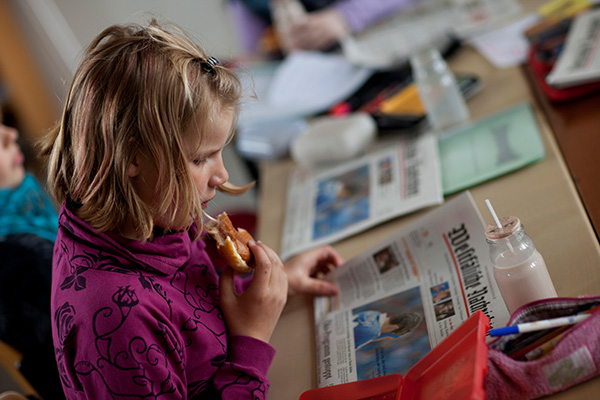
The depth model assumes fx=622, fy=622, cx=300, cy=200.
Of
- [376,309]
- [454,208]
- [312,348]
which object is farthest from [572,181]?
[312,348]

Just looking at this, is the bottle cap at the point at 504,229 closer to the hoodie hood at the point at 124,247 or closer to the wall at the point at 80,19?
the hoodie hood at the point at 124,247

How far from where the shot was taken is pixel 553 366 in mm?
654

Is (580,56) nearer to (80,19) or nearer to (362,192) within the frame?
(362,192)

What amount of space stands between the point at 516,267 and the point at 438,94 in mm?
747

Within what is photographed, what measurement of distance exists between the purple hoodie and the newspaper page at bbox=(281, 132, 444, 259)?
377mm

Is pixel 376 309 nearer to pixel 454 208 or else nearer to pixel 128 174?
pixel 454 208

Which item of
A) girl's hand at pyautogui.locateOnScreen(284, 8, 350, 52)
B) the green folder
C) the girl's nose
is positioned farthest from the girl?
girl's hand at pyautogui.locateOnScreen(284, 8, 350, 52)

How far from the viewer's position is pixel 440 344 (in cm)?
75

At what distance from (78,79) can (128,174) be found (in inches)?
5.8

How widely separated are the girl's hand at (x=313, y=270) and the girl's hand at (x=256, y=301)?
0.45ft

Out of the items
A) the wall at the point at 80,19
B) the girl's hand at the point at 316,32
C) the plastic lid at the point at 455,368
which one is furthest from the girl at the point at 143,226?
the wall at the point at 80,19

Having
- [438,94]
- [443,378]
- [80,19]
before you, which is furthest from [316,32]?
[80,19]

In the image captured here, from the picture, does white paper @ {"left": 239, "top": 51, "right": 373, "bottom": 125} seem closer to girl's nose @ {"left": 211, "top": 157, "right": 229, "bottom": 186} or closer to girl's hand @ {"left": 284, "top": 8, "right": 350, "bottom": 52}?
girl's hand @ {"left": 284, "top": 8, "right": 350, "bottom": 52}

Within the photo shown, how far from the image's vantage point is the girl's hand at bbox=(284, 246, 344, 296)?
107 centimetres
